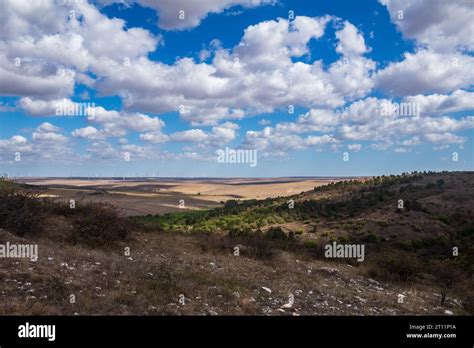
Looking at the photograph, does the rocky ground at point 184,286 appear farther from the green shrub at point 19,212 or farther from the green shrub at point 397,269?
the green shrub at point 19,212

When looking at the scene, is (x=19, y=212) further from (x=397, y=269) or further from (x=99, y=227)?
(x=397, y=269)

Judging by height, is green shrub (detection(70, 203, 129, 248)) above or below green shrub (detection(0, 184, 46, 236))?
below

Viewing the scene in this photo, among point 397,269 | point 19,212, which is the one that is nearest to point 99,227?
point 19,212

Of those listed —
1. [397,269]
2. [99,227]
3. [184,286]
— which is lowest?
[397,269]

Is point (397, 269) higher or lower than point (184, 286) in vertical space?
lower

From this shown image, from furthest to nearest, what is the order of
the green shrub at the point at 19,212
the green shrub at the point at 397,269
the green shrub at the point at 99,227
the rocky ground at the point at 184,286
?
1. the green shrub at the point at 397,269
2. the green shrub at the point at 99,227
3. the green shrub at the point at 19,212
4. the rocky ground at the point at 184,286

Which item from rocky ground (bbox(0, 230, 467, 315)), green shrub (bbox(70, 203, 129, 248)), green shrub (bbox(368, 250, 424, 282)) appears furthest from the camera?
green shrub (bbox(368, 250, 424, 282))

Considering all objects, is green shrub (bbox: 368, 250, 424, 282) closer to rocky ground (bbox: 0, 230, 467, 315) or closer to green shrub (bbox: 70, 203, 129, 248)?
rocky ground (bbox: 0, 230, 467, 315)

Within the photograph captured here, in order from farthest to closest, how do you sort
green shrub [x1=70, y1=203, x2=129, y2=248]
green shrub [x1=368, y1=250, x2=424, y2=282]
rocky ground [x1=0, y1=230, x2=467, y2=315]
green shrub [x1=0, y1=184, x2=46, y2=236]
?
green shrub [x1=368, y1=250, x2=424, y2=282], green shrub [x1=70, y1=203, x2=129, y2=248], green shrub [x1=0, y1=184, x2=46, y2=236], rocky ground [x1=0, y1=230, x2=467, y2=315]

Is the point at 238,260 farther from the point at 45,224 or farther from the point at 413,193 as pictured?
the point at 413,193

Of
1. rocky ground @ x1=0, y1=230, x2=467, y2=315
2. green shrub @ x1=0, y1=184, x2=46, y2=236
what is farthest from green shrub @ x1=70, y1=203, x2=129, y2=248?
green shrub @ x1=0, y1=184, x2=46, y2=236

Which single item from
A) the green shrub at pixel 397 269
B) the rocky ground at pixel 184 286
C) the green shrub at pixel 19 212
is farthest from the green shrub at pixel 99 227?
the green shrub at pixel 397 269

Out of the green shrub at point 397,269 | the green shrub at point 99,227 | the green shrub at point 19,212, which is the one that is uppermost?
the green shrub at point 19,212
